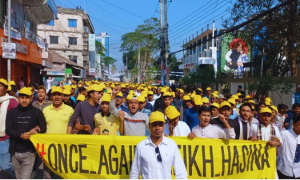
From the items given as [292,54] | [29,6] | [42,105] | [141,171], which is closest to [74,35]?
[29,6]

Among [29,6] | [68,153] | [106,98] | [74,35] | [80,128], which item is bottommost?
[68,153]

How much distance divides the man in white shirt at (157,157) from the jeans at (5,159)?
99.9 inches

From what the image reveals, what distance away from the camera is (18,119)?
4637mm

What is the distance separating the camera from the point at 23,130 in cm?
466

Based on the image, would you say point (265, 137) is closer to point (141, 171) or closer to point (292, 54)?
point (141, 171)

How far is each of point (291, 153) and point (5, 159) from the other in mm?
4251

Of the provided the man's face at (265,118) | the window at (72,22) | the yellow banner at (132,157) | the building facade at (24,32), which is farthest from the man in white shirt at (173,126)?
the window at (72,22)

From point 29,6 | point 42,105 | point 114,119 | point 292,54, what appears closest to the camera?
point 114,119

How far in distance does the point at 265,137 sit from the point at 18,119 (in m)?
3.77

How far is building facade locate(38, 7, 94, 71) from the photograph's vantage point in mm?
48844

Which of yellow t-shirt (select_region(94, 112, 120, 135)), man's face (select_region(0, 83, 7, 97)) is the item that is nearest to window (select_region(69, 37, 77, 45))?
man's face (select_region(0, 83, 7, 97))

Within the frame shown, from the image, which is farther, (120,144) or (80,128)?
(80,128)

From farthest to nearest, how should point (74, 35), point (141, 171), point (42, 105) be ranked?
point (74, 35) → point (42, 105) → point (141, 171)

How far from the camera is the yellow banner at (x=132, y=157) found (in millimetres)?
4707
